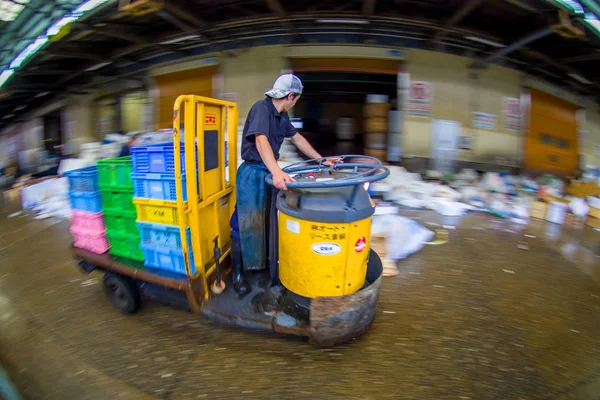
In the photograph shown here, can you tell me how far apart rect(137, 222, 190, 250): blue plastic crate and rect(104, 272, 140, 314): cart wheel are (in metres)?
0.49

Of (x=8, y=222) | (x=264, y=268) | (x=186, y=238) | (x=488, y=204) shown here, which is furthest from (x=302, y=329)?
(x=8, y=222)

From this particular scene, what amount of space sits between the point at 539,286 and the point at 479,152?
6144 mm

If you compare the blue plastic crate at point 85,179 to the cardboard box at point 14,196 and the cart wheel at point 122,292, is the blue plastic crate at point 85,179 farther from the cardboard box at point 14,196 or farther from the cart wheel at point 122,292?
the cardboard box at point 14,196

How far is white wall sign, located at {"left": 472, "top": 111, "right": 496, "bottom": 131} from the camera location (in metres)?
8.28

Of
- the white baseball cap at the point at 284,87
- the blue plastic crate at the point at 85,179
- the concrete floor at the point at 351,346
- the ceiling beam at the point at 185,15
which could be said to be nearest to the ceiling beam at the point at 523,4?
the concrete floor at the point at 351,346

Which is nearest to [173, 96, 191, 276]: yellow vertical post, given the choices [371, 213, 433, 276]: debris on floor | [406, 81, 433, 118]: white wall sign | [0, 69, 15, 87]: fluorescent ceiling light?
[371, 213, 433, 276]: debris on floor

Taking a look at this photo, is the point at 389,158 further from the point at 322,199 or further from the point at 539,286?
the point at 322,199

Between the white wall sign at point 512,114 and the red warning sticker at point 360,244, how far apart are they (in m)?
8.80

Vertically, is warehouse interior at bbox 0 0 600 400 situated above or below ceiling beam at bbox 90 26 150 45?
below

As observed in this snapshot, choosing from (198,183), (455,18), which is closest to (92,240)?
(198,183)

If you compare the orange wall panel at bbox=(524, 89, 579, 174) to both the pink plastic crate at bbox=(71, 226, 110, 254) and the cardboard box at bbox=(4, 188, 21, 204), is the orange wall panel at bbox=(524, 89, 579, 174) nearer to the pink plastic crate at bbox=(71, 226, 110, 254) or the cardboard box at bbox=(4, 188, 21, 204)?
the pink plastic crate at bbox=(71, 226, 110, 254)

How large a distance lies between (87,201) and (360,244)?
2299mm

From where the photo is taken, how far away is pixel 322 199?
2.01 m

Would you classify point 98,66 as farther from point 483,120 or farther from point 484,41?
point 483,120
